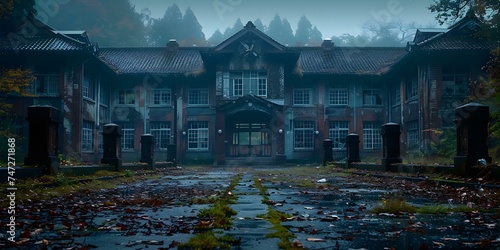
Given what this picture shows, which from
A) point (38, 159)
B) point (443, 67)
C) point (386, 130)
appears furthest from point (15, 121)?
point (443, 67)

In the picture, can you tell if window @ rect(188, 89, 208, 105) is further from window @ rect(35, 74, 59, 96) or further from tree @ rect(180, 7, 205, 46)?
tree @ rect(180, 7, 205, 46)

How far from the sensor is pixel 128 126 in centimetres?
3084

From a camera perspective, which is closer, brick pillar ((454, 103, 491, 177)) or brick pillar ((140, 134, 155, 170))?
brick pillar ((454, 103, 491, 177))

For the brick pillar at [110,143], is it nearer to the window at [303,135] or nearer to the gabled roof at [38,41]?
the gabled roof at [38,41]

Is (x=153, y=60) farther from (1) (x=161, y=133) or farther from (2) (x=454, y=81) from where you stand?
(2) (x=454, y=81)

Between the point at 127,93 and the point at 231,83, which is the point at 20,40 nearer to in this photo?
the point at 127,93

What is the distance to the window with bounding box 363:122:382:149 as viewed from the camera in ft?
99.6

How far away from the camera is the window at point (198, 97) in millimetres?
30453

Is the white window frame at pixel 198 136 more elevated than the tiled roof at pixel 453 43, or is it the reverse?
the tiled roof at pixel 453 43

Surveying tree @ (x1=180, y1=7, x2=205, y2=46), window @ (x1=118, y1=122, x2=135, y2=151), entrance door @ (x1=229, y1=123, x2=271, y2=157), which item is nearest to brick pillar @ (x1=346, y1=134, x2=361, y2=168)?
entrance door @ (x1=229, y1=123, x2=271, y2=157)

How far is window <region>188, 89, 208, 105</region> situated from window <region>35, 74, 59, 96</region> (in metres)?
9.17

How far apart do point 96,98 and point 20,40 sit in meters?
5.42

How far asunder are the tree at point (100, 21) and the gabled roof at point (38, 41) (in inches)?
797

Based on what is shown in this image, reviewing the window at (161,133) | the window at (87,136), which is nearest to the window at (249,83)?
the window at (161,133)
